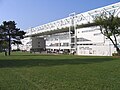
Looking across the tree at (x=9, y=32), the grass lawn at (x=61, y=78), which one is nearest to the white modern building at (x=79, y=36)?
the tree at (x=9, y=32)

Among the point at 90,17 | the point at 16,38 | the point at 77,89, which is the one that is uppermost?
the point at 90,17

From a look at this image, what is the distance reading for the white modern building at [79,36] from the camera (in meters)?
72.5

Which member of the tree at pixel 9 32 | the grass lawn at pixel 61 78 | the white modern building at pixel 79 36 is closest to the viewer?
the grass lawn at pixel 61 78

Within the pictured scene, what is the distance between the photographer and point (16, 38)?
70.5m

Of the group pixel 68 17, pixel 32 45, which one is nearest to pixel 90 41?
pixel 68 17

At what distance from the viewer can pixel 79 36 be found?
91.9 meters

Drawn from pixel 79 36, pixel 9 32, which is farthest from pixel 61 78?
pixel 79 36

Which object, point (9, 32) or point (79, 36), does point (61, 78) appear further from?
point (79, 36)

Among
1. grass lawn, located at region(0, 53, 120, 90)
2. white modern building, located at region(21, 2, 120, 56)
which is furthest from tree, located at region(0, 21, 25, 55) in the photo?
grass lawn, located at region(0, 53, 120, 90)

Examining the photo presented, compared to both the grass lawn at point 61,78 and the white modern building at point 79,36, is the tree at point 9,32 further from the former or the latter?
the grass lawn at point 61,78

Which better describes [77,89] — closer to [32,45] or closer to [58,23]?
[58,23]

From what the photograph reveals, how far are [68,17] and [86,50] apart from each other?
1132 inches

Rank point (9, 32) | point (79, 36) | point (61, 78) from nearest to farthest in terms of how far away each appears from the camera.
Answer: point (61, 78)
point (9, 32)
point (79, 36)

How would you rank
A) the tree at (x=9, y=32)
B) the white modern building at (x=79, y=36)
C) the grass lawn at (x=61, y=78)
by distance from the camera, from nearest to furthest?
the grass lawn at (x=61, y=78) < the tree at (x=9, y=32) < the white modern building at (x=79, y=36)
